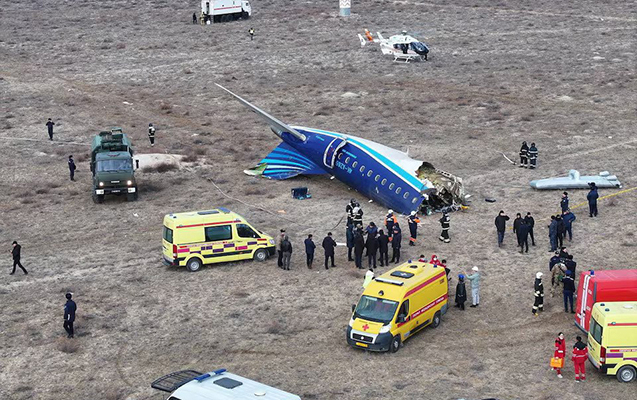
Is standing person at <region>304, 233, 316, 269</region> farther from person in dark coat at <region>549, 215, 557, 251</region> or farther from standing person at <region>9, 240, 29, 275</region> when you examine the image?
standing person at <region>9, 240, 29, 275</region>

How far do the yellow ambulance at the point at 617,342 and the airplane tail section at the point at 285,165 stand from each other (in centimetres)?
2062

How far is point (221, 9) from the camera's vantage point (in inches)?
3359

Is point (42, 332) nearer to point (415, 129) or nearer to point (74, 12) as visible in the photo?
point (415, 129)

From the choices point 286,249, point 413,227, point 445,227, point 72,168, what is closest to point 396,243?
point 413,227

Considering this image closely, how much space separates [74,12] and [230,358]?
74.0 meters

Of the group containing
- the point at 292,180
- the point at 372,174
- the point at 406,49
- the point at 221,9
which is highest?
the point at 221,9

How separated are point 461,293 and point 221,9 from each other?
198 feet

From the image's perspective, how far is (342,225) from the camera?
1510 inches

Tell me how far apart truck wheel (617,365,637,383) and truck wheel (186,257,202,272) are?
1498 centimetres

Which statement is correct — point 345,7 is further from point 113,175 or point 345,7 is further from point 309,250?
point 309,250

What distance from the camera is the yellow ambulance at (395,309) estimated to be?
2680 centimetres

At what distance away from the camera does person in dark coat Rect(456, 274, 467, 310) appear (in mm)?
29703

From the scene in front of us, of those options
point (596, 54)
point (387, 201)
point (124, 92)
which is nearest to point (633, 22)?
point (596, 54)

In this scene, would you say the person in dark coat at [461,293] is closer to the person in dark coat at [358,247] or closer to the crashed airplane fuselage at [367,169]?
the person in dark coat at [358,247]
